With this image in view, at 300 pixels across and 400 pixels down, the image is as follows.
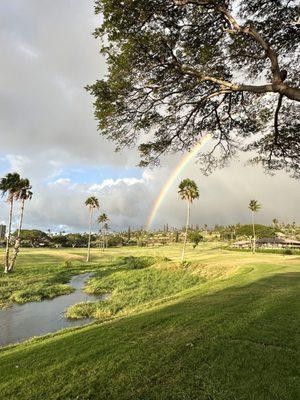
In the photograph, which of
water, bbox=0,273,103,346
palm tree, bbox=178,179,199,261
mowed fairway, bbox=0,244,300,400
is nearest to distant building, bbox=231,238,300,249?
palm tree, bbox=178,179,199,261

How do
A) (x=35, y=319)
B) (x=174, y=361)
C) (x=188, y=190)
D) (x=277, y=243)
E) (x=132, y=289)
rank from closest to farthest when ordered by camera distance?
(x=174, y=361)
(x=35, y=319)
(x=132, y=289)
(x=188, y=190)
(x=277, y=243)

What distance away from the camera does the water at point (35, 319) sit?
22969 millimetres

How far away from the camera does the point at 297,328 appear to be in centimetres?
1051

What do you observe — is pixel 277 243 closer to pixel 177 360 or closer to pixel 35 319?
pixel 35 319

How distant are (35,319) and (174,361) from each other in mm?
21504

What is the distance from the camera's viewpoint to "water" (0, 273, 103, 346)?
2297 centimetres

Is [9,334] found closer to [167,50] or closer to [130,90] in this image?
[130,90]

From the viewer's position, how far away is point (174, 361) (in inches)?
326

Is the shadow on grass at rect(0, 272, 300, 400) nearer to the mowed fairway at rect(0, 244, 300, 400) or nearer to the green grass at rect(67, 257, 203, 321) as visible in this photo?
the mowed fairway at rect(0, 244, 300, 400)

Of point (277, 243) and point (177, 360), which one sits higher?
point (277, 243)

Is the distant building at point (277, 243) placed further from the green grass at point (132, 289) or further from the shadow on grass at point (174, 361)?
the shadow on grass at point (174, 361)

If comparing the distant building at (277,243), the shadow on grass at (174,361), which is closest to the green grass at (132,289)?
the shadow on grass at (174,361)

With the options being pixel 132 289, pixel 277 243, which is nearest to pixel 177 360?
pixel 132 289

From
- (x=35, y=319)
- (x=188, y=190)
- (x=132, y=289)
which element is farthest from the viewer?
(x=188, y=190)
